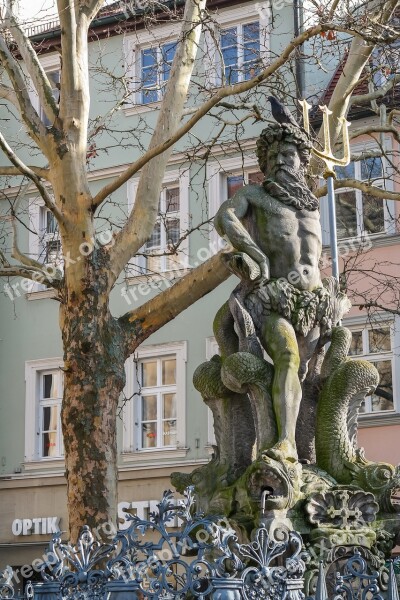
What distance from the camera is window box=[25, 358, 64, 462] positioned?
23.6 m

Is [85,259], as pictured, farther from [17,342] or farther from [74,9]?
[17,342]

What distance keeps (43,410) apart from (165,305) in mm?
11314

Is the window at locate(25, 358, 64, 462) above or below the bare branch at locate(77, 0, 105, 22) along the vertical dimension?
below

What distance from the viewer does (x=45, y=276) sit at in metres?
13.3

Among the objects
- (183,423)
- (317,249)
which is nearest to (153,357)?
(183,423)

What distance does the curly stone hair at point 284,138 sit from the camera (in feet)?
25.8

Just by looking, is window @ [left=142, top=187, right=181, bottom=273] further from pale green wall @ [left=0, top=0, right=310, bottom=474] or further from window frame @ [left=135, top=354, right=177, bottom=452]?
window frame @ [left=135, top=354, right=177, bottom=452]

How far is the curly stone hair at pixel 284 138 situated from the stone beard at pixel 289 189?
16 centimetres

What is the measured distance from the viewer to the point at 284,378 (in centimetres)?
725

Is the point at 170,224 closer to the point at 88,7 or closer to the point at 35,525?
the point at 35,525

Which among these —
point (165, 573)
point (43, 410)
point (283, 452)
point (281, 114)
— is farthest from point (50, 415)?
point (165, 573)

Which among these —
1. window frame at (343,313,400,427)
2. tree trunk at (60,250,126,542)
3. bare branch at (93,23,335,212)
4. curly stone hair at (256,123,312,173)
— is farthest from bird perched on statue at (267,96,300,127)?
window frame at (343,313,400,427)

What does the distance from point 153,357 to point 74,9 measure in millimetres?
10423

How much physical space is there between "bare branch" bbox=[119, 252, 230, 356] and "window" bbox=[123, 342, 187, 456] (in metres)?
8.85
